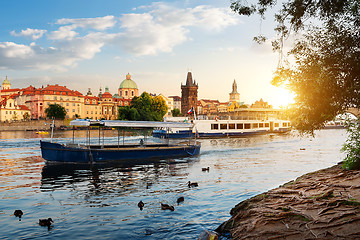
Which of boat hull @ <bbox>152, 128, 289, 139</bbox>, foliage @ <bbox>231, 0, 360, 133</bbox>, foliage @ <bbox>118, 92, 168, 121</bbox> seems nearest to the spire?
foliage @ <bbox>118, 92, 168, 121</bbox>

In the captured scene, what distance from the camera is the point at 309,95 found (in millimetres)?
13828

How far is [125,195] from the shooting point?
17984 millimetres

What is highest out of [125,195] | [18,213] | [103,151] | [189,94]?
[189,94]

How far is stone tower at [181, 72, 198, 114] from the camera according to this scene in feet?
641

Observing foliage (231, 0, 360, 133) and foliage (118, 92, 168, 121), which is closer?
foliage (231, 0, 360, 133)

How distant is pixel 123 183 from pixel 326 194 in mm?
13954

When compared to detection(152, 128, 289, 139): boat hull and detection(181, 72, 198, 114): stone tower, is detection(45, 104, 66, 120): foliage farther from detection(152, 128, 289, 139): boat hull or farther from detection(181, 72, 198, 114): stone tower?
detection(152, 128, 289, 139): boat hull

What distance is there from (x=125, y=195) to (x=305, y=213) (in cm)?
1070

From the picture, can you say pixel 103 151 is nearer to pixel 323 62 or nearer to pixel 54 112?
pixel 323 62

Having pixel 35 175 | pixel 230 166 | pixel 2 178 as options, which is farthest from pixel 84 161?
pixel 230 166

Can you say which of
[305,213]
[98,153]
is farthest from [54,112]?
[305,213]

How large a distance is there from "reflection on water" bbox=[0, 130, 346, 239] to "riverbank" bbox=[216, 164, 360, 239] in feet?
6.84

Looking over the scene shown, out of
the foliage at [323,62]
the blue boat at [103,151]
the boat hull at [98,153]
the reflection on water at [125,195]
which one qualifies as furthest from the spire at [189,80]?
the foliage at [323,62]

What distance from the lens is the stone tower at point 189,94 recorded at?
641 ft
